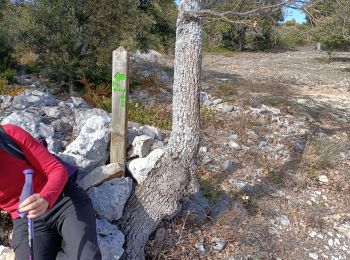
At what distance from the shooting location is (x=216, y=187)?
4.67m

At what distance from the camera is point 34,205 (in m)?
2.19

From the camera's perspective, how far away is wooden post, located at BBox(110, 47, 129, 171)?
3.77m

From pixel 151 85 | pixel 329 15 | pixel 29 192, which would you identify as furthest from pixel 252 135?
A: pixel 29 192

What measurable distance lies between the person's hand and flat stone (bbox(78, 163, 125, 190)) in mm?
1314

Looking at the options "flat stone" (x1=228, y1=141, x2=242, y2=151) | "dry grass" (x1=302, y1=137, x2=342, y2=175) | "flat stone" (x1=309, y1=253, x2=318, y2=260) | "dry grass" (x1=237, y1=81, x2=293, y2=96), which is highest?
"dry grass" (x1=237, y1=81, x2=293, y2=96)

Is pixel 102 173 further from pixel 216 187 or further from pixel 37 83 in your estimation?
pixel 37 83

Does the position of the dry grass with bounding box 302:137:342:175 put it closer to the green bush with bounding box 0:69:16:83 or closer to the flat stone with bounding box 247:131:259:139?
the flat stone with bounding box 247:131:259:139

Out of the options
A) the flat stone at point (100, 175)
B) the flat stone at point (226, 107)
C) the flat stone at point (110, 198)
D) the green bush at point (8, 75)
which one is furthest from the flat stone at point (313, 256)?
the green bush at point (8, 75)

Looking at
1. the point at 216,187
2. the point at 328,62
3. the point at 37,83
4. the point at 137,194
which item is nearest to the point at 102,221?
the point at 137,194

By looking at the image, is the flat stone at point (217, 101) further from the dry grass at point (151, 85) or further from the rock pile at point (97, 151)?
the rock pile at point (97, 151)

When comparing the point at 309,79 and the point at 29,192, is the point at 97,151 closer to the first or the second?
the point at 29,192

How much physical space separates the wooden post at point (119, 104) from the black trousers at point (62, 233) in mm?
1397

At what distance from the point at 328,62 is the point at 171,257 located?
20.1 meters

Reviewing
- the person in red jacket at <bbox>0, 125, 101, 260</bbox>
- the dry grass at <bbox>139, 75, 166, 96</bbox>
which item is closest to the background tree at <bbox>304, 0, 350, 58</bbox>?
the person in red jacket at <bbox>0, 125, 101, 260</bbox>
